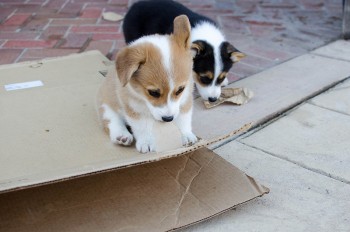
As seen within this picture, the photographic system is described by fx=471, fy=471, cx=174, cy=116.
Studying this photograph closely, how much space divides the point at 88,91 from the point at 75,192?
2.87ft

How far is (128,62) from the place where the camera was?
2.16m

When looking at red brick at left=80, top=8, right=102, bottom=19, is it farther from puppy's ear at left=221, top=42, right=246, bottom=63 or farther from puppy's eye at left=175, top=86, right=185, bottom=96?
puppy's eye at left=175, top=86, right=185, bottom=96

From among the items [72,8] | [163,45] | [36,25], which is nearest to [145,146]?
[163,45]

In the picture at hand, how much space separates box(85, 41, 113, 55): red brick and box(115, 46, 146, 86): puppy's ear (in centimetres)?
195

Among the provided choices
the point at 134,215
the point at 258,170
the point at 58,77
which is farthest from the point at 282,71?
the point at 134,215

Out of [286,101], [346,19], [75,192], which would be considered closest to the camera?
[75,192]

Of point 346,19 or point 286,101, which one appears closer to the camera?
point 286,101

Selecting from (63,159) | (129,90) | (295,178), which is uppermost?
(129,90)

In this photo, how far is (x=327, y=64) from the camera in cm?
402

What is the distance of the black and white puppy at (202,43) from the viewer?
3240 millimetres

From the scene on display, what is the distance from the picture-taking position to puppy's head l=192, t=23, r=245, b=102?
10.6 ft

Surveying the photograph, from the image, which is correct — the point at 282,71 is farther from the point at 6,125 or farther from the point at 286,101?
the point at 6,125

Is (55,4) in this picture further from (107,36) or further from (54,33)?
(107,36)

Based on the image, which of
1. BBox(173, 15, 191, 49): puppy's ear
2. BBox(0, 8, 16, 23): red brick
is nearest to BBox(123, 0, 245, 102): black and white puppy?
BBox(173, 15, 191, 49): puppy's ear
